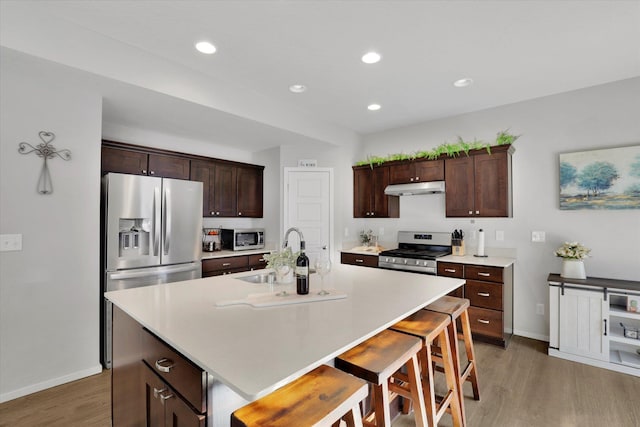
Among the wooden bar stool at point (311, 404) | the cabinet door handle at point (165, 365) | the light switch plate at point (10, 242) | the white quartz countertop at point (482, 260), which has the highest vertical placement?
the light switch plate at point (10, 242)

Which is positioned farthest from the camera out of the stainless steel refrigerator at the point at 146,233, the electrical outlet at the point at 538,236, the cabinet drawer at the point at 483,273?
the electrical outlet at the point at 538,236

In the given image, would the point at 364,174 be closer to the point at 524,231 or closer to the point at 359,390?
the point at 524,231

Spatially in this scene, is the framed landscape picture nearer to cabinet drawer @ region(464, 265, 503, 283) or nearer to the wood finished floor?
cabinet drawer @ region(464, 265, 503, 283)


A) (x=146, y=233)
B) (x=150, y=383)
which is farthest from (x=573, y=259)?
(x=146, y=233)

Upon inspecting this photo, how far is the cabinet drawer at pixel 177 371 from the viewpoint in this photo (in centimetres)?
108

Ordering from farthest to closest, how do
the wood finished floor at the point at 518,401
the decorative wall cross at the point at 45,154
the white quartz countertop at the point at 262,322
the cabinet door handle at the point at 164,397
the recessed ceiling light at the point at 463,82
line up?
the recessed ceiling light at the point at 463,82
the decorative wall cross at the point at 45,154
the wood finished floor at the point at 518,401
the cabinet door handle at the point at 164,397
the white quartz countertop at the point at 262,322

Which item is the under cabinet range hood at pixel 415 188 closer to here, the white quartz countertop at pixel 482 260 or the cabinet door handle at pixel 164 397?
the white quartz countertop at pixel 482 260

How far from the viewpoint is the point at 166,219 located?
3238 mm

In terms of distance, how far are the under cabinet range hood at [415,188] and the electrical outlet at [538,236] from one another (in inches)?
43.6

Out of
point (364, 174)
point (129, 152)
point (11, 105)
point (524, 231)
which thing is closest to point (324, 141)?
point (364, 174)

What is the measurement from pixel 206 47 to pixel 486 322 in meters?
3.77

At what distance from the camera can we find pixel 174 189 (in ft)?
10.8

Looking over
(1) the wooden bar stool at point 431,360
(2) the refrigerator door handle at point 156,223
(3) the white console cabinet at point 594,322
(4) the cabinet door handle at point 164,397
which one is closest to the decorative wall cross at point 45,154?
(2) the refrigerator door handle at point 156,223

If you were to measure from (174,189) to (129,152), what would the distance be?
0.74 m
